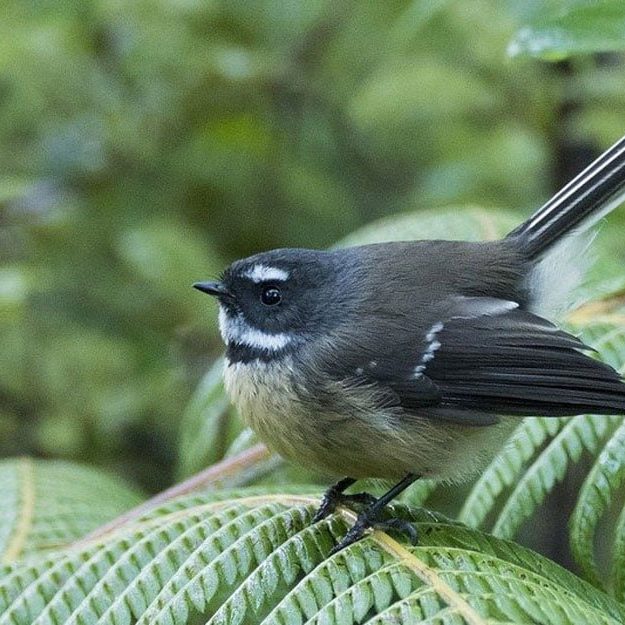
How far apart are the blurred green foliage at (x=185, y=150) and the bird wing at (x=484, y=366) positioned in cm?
226

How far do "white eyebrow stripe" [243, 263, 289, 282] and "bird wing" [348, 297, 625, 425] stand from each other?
17.8 inches

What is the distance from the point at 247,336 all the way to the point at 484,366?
699mm

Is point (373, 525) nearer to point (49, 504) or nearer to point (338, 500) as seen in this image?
point (338, 500)

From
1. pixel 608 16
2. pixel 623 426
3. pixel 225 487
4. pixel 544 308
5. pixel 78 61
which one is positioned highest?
pixel 78 61

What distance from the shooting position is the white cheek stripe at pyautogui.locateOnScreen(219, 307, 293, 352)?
2869 millimetres

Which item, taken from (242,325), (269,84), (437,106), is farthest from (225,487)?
(269,84)

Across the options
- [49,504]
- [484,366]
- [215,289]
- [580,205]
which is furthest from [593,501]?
[49,504]

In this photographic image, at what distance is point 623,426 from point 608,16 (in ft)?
3.17

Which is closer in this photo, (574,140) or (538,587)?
(538,587)

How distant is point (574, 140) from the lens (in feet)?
16.5

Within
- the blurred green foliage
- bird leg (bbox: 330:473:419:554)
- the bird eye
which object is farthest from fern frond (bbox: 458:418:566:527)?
the blurred green foliage

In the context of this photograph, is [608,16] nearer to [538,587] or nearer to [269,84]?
[538,587]

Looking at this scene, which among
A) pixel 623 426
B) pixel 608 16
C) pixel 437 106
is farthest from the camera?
pixel 437 106

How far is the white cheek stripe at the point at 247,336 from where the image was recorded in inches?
113
